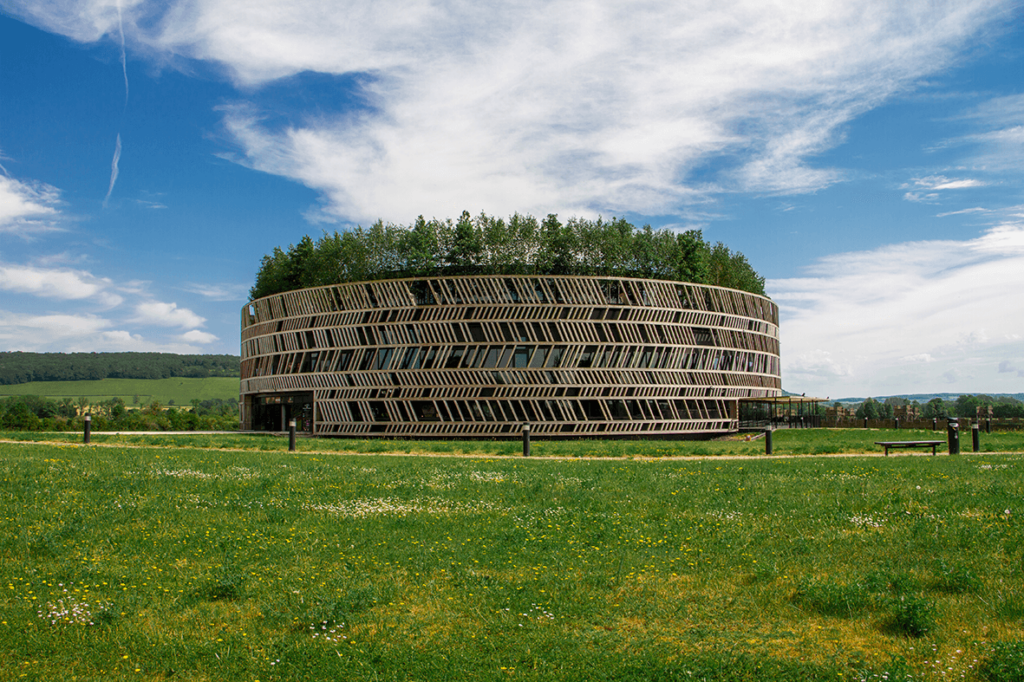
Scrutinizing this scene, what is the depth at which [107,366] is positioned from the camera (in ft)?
544

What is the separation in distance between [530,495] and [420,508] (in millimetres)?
2553

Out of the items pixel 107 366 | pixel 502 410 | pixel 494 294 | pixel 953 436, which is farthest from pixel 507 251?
pixel 107 366

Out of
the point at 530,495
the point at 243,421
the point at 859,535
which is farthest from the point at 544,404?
the point at 859,535

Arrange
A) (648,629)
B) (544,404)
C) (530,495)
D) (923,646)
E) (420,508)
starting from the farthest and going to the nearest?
1. (544,404)
2. (530,495)
3. (420,508)
4. (648,629)
5. (923,646)

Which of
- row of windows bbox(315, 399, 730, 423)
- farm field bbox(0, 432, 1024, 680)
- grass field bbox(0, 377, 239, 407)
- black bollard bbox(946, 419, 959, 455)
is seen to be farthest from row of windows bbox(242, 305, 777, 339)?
grass field bbox(0, 377, 239, 407)

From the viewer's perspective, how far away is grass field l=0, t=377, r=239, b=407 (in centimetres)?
14788

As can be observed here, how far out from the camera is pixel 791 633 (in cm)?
684

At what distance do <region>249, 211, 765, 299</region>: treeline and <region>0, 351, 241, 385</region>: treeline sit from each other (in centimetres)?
9690

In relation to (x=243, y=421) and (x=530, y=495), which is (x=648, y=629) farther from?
(x=243, y=421)

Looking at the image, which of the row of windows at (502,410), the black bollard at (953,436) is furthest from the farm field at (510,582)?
the row of windows at (502,410)

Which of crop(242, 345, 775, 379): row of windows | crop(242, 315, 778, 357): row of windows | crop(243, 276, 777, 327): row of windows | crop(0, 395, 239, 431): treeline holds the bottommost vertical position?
crop(0, 395, 239, 431): treeline

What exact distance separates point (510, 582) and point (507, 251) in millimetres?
57212

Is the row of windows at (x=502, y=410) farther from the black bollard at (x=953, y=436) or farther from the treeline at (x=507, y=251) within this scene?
the black bollard at (x=953, y=436)

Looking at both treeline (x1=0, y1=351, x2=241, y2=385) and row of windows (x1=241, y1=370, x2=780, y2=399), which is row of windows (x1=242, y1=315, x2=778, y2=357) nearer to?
row of windows (x1=241, y1=370, x2=780, y2=399)
